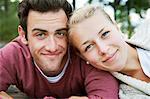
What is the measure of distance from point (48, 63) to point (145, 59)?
1.37ft

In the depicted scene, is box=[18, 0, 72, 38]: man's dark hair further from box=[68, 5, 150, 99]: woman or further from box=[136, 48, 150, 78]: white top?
box=[136, 48, 150, 78]: white top

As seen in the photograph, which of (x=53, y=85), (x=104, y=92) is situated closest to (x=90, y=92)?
(x=104, y=92)

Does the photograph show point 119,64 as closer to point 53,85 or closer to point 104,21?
point 104,21

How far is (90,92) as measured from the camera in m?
1.75

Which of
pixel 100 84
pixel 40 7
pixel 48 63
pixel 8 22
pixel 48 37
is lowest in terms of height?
pixel 8 22

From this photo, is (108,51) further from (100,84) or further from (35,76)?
(35,76)

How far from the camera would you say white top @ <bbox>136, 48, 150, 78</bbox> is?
1782 millimetres

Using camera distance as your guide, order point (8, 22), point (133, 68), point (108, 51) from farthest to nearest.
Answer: point (8, 22), point (133, 68), point (108, 51)

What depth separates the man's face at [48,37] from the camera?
1698 millimetres

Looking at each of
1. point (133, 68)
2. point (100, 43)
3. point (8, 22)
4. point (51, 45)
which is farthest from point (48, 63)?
point (8, 22)

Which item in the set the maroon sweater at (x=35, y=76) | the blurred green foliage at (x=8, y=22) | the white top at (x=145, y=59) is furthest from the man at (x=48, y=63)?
the blurred green foliage at (x=8, y=22)

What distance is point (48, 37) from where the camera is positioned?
1.70 m

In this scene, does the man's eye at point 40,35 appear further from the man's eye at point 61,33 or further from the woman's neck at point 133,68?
the woman's neck at point 133,68

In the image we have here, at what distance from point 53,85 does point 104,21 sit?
0.36 meters
